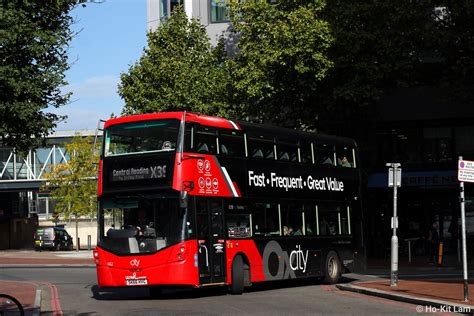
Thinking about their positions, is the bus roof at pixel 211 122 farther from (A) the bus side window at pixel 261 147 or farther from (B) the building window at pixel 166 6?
(B) the building window at pixel 166 6

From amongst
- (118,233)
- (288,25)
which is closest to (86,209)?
(288,25)

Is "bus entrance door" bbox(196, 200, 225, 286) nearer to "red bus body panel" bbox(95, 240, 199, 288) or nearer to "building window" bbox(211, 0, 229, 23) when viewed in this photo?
"red bus body panel" bbox(95, 240, 199, 288)

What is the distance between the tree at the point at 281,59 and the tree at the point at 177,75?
4.51 ft

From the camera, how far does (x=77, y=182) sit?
61.6 m

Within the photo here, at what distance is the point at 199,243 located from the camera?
1855 centimetres

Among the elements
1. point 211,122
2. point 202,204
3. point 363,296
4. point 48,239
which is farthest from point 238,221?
point 48,239

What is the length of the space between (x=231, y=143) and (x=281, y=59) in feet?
47.8

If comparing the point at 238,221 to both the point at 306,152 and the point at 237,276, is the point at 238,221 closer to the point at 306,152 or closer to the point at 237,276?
the point at 237,276

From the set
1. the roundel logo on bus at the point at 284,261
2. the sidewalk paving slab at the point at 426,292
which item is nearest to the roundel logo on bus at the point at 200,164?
the roundel logo on bus at the point at 284,261

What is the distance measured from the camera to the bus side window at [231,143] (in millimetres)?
19875

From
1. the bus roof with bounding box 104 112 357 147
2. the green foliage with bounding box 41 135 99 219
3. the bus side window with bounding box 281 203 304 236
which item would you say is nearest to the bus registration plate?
the bus roof with bounding box 104 112 357 147

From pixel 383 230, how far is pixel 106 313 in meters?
27.0

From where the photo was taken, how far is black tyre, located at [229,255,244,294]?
19656mm

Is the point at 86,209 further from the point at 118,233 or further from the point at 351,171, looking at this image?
the point at 118,233
